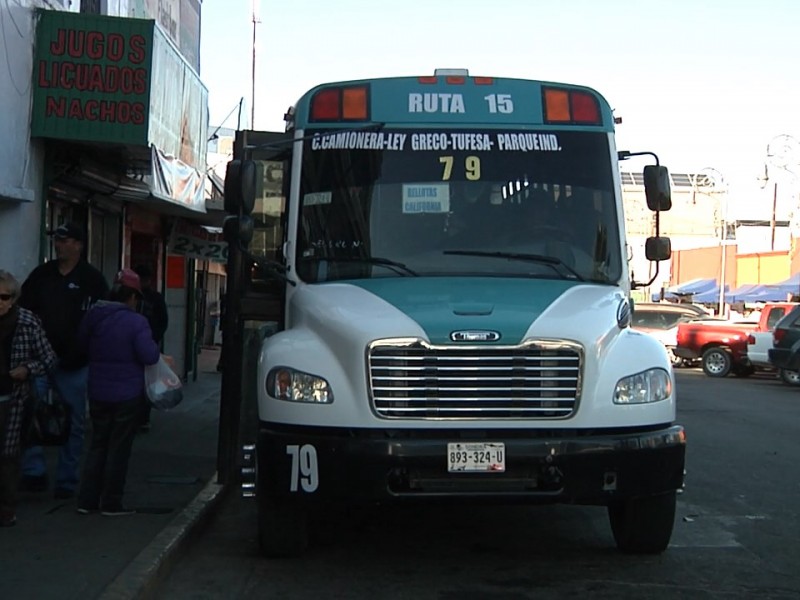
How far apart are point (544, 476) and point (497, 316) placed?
93 cm

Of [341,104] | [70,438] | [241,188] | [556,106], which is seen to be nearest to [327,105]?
[341,104]

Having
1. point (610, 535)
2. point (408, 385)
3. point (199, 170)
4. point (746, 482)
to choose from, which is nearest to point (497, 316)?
point (408, 385)

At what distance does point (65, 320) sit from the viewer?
862cm

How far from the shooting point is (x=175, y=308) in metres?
20.3

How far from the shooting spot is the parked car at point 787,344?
23422mm

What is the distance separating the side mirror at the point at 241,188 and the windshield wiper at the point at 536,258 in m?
1.32

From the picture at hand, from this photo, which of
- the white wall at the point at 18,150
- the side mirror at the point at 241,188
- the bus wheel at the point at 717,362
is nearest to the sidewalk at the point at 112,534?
the white wall at the point at 18,150

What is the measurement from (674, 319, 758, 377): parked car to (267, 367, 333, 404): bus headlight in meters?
22.9

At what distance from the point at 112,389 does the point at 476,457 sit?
2777 millimetres

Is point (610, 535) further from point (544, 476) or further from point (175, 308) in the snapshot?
point (175, 308)

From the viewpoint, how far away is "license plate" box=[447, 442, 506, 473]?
6.32 metres

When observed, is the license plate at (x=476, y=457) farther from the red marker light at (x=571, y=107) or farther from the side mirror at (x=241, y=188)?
the red marker light at (x=571, y=107)

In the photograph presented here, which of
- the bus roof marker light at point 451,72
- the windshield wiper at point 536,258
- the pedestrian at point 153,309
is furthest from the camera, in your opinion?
the pedestrian at point 153,309

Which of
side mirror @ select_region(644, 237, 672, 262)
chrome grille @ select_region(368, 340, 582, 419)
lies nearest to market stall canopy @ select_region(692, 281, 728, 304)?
side mirror @ select_region(644, 237, 672, 262)
